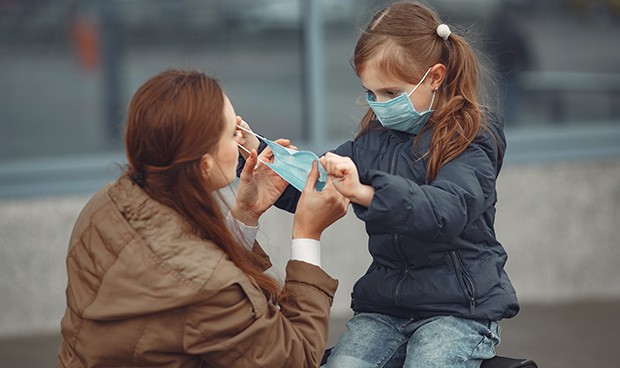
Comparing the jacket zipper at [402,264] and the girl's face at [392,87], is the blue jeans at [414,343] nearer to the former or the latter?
the jacket zipper at [402,264]

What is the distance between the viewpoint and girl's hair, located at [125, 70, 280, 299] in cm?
260

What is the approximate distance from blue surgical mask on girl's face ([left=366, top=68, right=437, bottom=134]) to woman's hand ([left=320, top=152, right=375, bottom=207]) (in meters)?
0.31

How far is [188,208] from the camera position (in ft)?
8.75

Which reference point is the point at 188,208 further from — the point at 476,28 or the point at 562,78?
the point at 562,78

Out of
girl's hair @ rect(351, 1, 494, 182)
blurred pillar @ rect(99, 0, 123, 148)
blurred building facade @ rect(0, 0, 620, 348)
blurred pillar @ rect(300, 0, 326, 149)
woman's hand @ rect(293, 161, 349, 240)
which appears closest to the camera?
woman's hand @ rect(293, 161, 349, 240)

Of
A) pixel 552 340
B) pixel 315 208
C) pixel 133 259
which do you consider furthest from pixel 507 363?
pixel 552 340

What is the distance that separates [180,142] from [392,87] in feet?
2.16

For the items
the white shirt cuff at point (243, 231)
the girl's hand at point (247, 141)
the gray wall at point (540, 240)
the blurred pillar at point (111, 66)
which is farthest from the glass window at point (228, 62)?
the white shirt cuff at point (243, 231)

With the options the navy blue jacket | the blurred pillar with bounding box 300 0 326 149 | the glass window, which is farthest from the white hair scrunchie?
the blurred pillar with bounding box 300 0 326 149

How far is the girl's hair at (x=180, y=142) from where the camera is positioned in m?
2.60

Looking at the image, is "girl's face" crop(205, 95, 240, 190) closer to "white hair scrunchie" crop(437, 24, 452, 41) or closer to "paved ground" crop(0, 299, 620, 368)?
"white hair scrunchie" crop(437, 24, 452, 41)

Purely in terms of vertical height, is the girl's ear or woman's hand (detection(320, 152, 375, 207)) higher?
the girl's ear

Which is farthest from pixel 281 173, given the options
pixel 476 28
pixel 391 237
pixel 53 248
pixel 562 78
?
pixel 562 78

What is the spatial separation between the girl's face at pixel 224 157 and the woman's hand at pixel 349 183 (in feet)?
0.83
